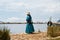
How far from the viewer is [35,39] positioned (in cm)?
1858

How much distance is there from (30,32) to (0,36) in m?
10.4

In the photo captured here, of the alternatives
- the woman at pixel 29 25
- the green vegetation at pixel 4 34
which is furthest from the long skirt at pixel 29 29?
the green vegetation at pixel 4 34

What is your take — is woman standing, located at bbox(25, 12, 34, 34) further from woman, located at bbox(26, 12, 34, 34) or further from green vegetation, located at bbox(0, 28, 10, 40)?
green vegetation, located at bbox(0, 28, 10, 40)

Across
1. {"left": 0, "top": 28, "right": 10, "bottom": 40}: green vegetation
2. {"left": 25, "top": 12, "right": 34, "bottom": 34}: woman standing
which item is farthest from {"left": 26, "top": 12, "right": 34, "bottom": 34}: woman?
{"left": 0, "top": 28, "right": 10, "bottom": 40}: green vegetation

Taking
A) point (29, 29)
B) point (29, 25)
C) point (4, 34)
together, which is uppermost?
point (4, 34)

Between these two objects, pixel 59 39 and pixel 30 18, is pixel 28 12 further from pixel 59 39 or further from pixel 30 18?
pixel 59 39

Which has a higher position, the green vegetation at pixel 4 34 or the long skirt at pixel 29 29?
Result: the green vegetation at pixel 4 34

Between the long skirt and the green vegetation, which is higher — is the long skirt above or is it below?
below

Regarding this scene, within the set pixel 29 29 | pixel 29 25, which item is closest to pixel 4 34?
pixel 29 29

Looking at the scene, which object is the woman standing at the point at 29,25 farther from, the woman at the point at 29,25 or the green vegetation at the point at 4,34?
the green vegetation at the point at 4,34

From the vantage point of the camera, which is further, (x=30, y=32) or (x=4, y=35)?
(x=30, y=32)

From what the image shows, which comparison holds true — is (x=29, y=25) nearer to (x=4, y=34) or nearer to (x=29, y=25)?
(x=29, y=25)

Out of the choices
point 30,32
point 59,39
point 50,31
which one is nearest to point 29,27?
point 30,32

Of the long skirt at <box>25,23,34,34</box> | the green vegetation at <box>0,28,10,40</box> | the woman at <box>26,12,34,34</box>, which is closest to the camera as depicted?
the green vegetation at <box>0,28,10,40</box>
